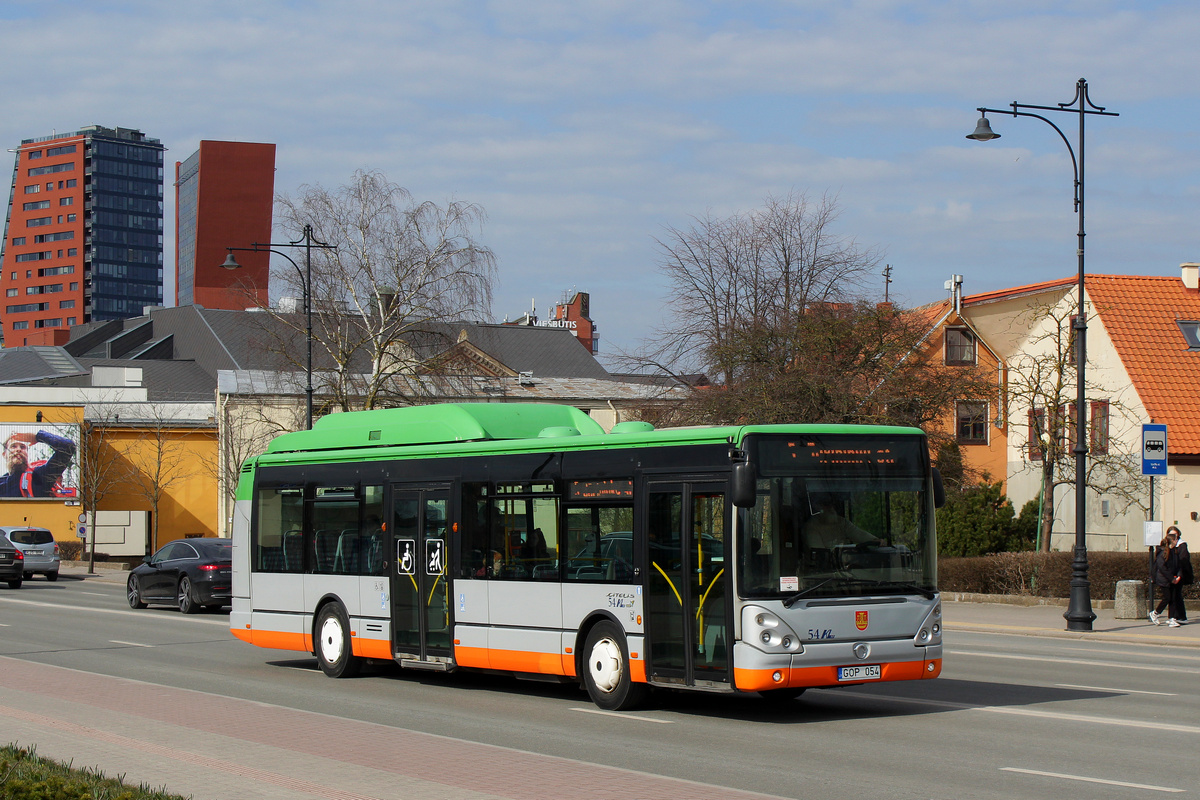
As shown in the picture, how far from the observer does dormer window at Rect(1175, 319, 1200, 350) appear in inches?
1604

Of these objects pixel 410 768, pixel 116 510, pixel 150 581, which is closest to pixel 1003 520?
pixel 150 581

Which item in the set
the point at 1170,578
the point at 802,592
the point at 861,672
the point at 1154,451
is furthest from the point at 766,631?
the point at 1170,578

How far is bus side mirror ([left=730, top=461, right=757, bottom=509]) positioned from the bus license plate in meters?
1.72

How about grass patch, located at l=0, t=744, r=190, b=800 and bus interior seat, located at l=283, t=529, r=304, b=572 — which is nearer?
grass patch, located at l=0, t=744, r=190, b=800

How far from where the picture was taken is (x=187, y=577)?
92.9ft

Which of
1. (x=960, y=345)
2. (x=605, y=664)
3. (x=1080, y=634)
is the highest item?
(x=960, y=345)

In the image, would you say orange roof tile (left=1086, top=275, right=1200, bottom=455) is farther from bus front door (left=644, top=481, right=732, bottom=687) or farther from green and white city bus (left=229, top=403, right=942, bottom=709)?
bus front door (left=644, top=481, right=732, bottom=687)

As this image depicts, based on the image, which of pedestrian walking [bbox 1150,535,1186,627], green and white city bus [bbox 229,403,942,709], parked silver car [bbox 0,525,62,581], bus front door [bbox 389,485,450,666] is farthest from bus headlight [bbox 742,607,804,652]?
parked silver car [bbox 0,525,62,581]

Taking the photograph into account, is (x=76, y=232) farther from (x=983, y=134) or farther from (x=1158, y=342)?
(x=983, y=134)

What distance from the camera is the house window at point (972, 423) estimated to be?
1453 inches

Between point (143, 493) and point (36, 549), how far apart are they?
69.0 feet

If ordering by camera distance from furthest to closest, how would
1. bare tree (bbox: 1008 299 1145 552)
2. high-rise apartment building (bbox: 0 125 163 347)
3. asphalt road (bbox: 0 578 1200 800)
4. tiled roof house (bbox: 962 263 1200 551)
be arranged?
high-rise apartment building (bbox: 0 125 163 347) < tiled roof house (bbox: 962 263 1200 551) < bare tree (bbox: 1008 299 1145 552) < asphalt road (bbox: 0 578 1200 800)

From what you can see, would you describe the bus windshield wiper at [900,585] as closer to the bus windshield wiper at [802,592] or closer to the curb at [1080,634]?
the bus windshield wiper at [802,592]

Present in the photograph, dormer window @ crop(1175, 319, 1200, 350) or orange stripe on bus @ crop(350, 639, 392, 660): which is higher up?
dormer window @ crop(1175, 319, 1200, 350)
